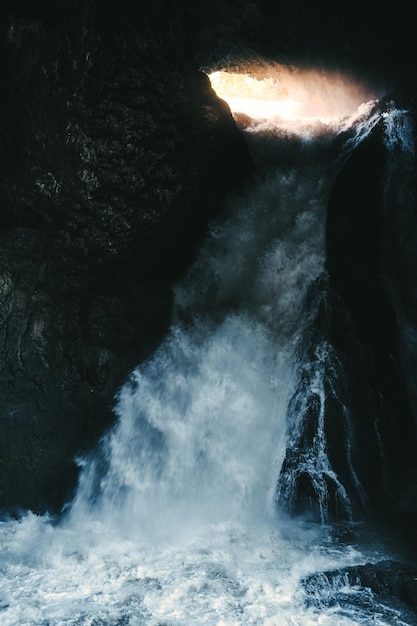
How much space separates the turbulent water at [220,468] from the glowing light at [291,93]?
996 mm

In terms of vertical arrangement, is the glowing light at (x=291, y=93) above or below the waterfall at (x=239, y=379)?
above

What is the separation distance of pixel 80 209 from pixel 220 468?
484 centimetres

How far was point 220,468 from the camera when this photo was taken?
8430 mm

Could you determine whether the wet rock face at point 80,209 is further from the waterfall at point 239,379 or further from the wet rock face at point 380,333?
the wet rock face at point 380,333

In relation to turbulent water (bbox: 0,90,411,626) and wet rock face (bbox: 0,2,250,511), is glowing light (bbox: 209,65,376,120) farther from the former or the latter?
wet rock face (bbox: 0,2,250,511)

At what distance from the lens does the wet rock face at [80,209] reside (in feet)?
26.7

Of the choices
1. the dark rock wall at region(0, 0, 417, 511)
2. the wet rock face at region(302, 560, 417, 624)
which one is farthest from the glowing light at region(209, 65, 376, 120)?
the wet rock face at region(302, 560, 417, 624)

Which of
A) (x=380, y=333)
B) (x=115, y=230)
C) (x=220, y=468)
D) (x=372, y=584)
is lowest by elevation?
(x=372, y=584)

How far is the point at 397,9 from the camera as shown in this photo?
9273 mm

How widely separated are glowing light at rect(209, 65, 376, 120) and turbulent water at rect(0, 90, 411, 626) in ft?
3.27

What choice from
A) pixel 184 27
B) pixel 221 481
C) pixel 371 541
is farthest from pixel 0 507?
pixel 184 27

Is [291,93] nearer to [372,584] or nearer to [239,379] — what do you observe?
[239,379]

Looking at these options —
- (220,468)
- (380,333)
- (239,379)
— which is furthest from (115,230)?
(380,333)

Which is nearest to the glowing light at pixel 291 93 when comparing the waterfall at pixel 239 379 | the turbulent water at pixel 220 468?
the waterfall at pixel 239 379
